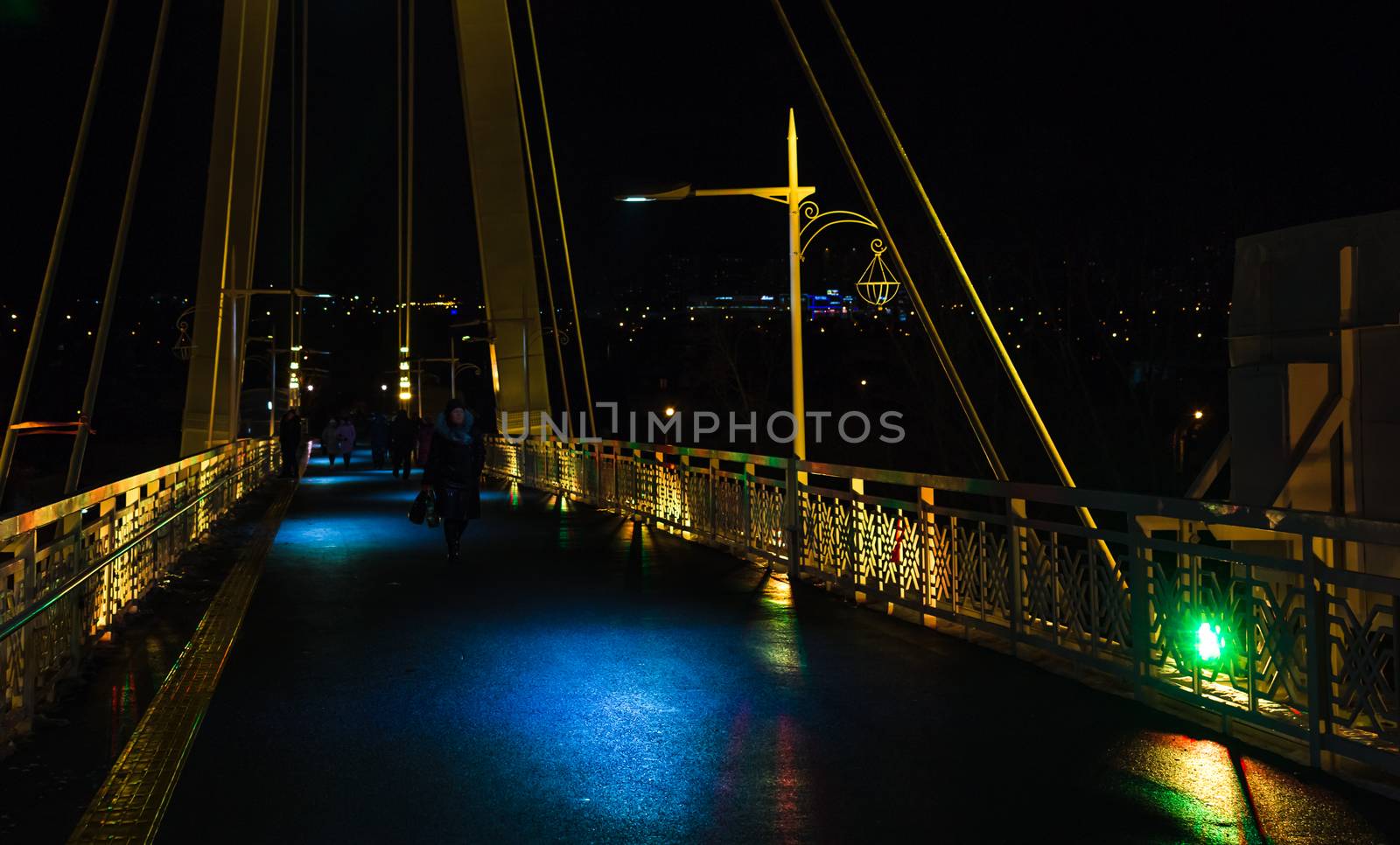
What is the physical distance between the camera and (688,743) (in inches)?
248

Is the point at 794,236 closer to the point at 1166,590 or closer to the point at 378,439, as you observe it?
the point at 1166,590

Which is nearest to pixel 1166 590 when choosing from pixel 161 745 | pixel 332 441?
pixel 161 745

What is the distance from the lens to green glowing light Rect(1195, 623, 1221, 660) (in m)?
6.45

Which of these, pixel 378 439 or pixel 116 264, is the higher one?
pixel 116 264

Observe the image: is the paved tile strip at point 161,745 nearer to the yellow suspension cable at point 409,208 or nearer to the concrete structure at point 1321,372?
the concrete structure at point 1321,372

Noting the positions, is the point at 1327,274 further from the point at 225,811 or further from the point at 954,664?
the point at 225,811

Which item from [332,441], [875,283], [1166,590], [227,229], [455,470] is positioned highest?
[227,229]

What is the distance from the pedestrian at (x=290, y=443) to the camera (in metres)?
34.3

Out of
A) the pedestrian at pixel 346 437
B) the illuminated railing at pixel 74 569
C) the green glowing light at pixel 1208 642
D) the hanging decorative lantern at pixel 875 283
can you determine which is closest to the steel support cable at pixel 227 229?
the pedestrian at pixel 346 437

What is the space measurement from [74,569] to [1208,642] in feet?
20.5

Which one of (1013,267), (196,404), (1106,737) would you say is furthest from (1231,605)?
(1013,267)

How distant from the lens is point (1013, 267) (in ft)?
132

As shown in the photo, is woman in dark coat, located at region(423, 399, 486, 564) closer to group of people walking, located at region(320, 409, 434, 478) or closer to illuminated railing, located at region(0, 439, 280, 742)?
illuminated railing, located at region(0, 439, 280, 742)

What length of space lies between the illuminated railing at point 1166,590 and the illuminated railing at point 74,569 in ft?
17.2
